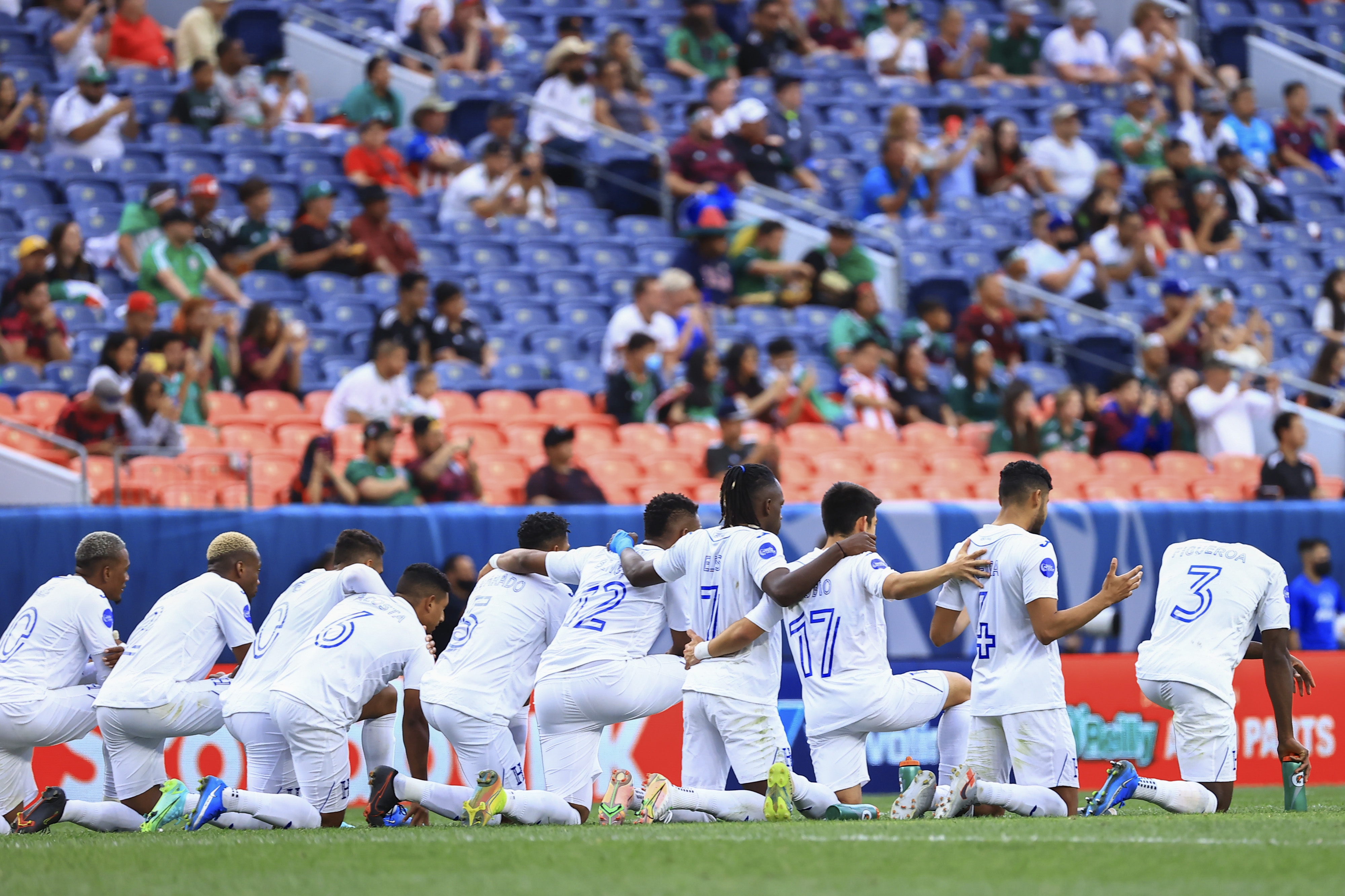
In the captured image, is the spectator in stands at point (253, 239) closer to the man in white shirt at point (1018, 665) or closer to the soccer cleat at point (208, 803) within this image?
the soccer cleat at point (208, 803)

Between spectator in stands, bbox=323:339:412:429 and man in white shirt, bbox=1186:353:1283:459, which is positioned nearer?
spectator in stands, bbox=323:339:412:429

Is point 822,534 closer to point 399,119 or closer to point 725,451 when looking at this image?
point 725,451

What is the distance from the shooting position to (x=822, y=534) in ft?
41.0

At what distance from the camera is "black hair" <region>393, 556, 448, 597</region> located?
8961mm

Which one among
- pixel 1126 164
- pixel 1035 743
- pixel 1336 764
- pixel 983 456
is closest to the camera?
pixel 1035 743

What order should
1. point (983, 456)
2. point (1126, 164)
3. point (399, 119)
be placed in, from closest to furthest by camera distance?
point (983, 456) < point (399, 119) < point (1126, 164)

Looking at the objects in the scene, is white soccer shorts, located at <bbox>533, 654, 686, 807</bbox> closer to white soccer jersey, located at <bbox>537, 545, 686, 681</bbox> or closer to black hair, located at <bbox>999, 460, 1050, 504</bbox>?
white soccer jersey, located at <bbox>537, 545, 686, 681</bbox>

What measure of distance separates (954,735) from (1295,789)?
5.61 feet

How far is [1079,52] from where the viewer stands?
73.5 ft

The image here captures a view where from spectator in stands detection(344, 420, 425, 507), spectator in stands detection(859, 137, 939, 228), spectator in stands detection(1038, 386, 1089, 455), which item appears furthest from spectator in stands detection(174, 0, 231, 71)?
spectator in stands detection(1038, 386, 1089, 455)

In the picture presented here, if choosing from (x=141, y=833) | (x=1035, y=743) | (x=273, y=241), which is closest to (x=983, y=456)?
(x=273, y=241)

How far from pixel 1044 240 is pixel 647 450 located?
7.00m

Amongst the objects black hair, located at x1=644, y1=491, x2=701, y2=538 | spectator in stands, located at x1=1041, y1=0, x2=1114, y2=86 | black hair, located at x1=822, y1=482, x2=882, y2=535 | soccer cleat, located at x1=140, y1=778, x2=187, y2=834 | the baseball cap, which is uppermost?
spectator in stands, located at x1=1041, y1=0, x2=1114, y2=86

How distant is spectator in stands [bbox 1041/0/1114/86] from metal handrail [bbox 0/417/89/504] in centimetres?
1450
